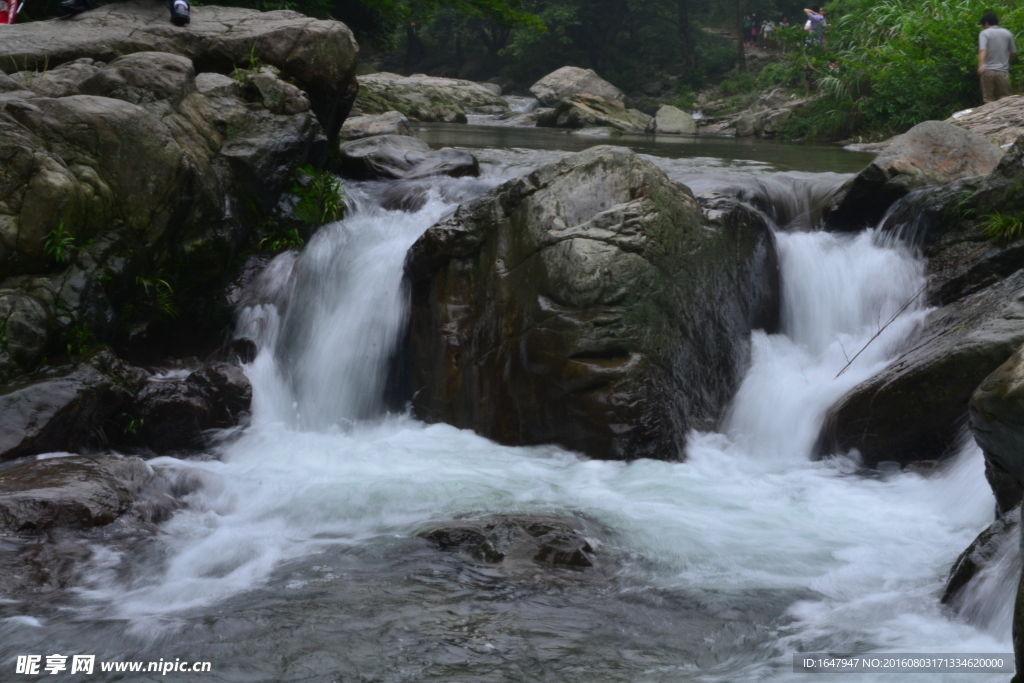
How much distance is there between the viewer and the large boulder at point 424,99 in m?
20.8

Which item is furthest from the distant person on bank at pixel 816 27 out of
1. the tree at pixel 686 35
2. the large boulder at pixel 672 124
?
the tree at pixel 686 35

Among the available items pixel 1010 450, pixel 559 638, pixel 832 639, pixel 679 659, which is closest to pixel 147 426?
pixel 559 638

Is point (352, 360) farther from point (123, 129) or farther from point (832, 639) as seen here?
point (832, 639)

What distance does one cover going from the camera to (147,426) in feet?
20.3

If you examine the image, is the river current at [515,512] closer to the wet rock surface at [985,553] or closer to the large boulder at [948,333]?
the wet rock surface at [985,553]

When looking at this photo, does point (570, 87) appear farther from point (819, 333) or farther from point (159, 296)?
point (159, 296)

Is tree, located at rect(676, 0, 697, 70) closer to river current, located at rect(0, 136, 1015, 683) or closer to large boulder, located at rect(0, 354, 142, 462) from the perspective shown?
river current, located at rect(0, 136, 1015, 683)

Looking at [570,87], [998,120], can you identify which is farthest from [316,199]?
[570,87]

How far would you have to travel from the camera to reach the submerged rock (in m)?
4.31

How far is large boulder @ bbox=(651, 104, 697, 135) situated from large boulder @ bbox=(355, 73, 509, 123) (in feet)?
17.0

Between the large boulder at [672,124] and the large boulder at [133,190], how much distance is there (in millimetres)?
16772

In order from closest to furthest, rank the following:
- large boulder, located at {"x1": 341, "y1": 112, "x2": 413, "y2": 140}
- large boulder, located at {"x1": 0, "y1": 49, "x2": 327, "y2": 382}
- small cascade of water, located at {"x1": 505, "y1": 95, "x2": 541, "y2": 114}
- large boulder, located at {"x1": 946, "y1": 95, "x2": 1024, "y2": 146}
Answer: large boulder, located at {"x1": 0, "y1": 49, "x2": 327, "y2": 382}, large boulder, located at {"x1": 341, "y1": 112, "x2": 413, "y2": 140}, large boulder, located at {"x1": 946, "y1": 95, "x2": 1024, "y2": 146}, small cascade of water, located at {"x1": 505, "y1": 95, "x2": 541, "y2": 114}

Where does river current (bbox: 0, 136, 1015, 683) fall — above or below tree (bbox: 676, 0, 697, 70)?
below

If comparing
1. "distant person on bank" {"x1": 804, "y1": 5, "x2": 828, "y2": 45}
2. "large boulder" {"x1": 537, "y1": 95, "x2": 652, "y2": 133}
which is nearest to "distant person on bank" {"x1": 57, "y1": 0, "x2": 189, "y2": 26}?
"large boulder" {"x1": 537, "y1": 95, "x2": 652, "y2": 133}
